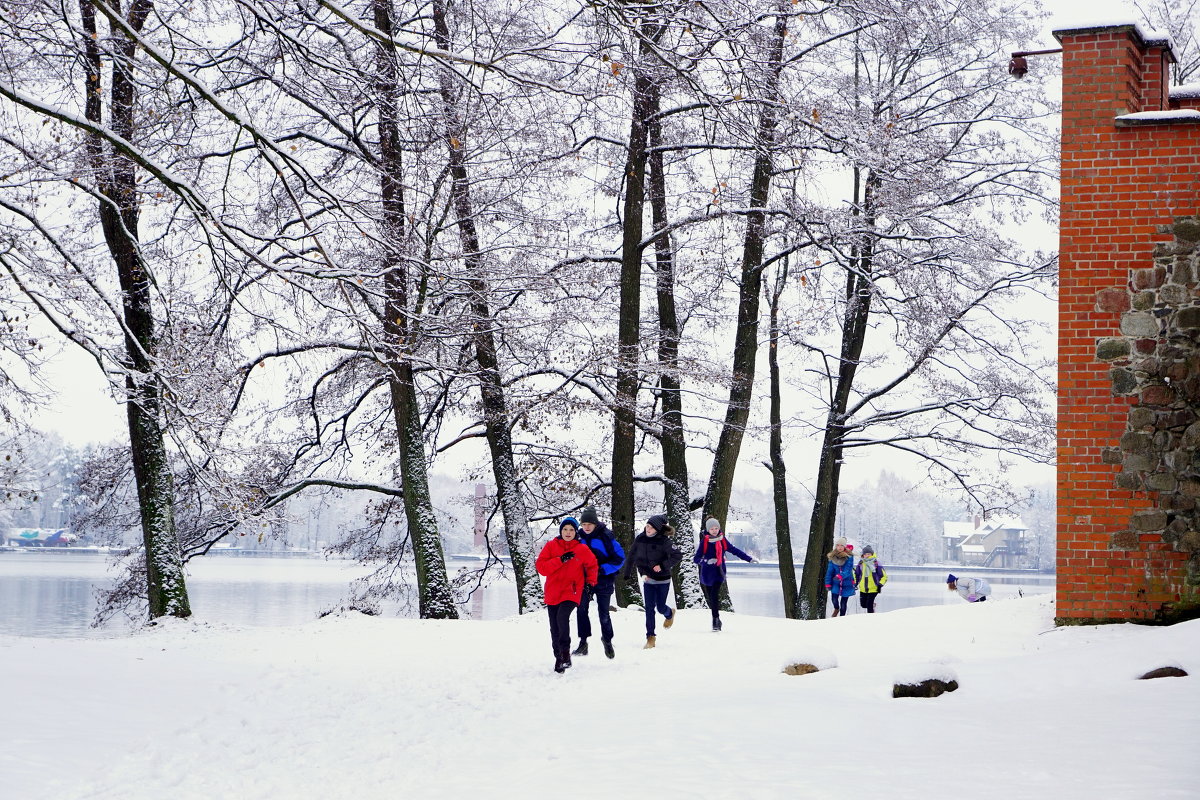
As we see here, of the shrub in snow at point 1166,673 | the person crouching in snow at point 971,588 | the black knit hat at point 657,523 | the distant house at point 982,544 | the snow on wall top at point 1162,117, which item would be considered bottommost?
the distant house at point 982,544

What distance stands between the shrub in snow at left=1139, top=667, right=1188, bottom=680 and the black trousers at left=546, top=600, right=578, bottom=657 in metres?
5.40

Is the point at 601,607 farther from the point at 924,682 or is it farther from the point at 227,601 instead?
the point at 227,601

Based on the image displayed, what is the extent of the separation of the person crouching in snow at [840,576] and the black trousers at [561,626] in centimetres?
941

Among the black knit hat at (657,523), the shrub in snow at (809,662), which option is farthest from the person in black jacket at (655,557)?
the shrub in snow at (809,662)

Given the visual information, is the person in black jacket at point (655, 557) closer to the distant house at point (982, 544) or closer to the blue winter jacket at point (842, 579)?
the blue winter jacket at point (842, 579)

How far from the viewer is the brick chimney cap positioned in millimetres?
11242

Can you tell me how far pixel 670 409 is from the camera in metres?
21.0

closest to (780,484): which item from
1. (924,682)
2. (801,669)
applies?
(801,669)

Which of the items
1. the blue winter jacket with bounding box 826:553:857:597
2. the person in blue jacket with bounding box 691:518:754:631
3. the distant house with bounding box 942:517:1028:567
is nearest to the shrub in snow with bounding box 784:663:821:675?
the person in blue jacket with bounding box 691:518:754:631

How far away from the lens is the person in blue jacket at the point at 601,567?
1227 cm

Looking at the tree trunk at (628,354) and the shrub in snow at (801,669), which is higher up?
the tree trunk at (628,354)

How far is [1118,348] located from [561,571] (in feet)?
19.7

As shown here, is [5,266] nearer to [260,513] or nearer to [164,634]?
[260,513]

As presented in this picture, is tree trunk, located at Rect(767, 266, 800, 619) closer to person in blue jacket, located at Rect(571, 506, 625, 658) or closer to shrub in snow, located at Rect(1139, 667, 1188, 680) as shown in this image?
person in blue jacket, located at Rect(571, 506, 625, 658)
